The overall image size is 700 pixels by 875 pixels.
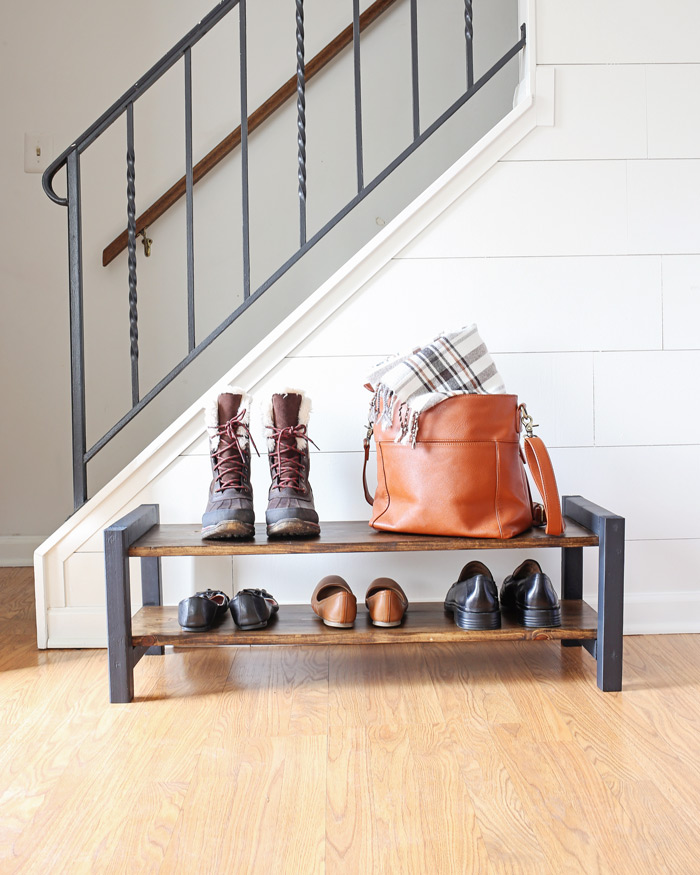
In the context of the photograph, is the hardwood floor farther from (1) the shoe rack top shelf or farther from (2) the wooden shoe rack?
(1) the shoe rack top shelf

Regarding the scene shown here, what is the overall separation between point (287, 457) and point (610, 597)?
58 cm

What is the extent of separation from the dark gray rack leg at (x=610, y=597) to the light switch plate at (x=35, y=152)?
1820 mm

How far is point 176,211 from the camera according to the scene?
2.20 metres

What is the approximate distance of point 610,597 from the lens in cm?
124

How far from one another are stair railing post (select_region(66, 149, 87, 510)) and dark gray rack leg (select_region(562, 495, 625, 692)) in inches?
38.6

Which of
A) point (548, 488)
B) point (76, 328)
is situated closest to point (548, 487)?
point (548, 488)

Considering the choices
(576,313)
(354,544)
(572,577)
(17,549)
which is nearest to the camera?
(354,544)

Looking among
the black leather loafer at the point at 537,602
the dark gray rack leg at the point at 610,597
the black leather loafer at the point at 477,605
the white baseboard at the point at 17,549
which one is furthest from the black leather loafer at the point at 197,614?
the white baseboard at the point at 17,549

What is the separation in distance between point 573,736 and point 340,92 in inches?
71.2

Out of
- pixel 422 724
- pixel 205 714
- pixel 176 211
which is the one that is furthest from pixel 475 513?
pixel 176 211

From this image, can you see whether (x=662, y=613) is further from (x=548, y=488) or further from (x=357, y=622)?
(x=357, y=622)

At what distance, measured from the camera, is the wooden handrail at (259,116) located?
2.15m

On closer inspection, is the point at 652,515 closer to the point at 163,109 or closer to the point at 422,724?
the point at 422,724

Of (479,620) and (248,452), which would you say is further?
(248,452)
